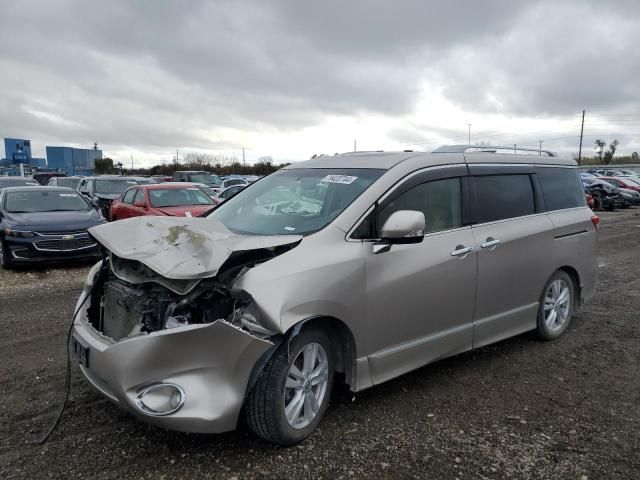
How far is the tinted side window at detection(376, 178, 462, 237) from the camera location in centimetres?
389

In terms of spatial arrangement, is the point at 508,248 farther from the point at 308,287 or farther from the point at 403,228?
the point at 308,287

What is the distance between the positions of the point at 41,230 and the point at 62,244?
16.4 inches

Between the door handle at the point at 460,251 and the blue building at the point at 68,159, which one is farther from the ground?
the blue building at the point at 68,159

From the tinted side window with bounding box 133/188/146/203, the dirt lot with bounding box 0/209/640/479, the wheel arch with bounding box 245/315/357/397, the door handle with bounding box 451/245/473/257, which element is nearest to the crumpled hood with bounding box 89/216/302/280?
the wheel arch with bounding box 245/315/357/397

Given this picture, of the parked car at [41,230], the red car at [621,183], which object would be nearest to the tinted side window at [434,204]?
the parked car at [41,230]

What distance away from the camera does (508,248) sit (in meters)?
4.58

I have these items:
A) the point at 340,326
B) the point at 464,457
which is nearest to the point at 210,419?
the point at 340,326

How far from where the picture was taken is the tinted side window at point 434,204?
12.8 feet

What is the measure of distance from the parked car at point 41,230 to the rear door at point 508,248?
23.5 ft

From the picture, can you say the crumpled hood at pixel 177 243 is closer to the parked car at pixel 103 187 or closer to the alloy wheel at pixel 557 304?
the alloy wheel at pixel 557 304

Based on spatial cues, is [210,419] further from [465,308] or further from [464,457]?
[465,308]

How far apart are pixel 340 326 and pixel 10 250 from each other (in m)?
7.82

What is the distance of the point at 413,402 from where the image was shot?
12.7 ft

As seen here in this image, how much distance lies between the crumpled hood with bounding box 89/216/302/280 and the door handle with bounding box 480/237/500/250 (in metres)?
1.74
